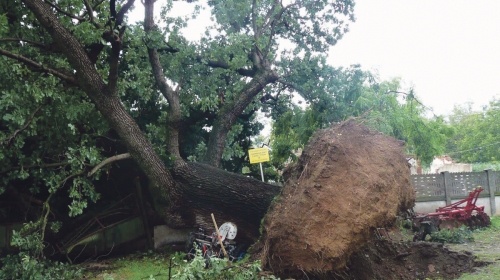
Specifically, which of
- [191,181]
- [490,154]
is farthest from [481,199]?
[490,154]

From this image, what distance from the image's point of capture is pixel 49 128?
9.25 meters

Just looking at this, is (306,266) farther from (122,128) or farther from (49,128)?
(49,128)

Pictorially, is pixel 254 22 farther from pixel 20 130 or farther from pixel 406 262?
pixel 406 262

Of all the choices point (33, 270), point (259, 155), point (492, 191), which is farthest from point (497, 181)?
point (33, 270)

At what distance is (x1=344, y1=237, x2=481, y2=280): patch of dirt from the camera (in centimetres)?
675

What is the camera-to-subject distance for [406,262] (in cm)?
770

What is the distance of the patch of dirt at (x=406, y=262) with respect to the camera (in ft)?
22.2

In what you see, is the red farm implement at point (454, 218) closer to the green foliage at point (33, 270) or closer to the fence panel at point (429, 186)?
the fence panel at point (429, 186)

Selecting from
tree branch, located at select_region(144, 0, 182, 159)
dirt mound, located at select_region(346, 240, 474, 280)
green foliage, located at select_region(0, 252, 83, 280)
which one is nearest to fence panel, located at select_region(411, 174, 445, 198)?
dirt mound, located at select_region(346, 240, 474, 280)

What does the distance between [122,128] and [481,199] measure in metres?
13.3

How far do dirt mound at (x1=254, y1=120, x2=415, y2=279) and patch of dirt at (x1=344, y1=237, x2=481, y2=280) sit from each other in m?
0.83

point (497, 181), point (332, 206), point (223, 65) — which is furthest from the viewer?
point (497, 181)

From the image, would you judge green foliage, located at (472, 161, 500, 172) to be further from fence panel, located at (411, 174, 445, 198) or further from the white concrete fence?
fence panel, located at (411, 174, 445, 198)

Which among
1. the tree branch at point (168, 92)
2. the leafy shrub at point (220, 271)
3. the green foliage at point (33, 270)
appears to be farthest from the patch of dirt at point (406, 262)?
the green foliage at point (33, 270)
